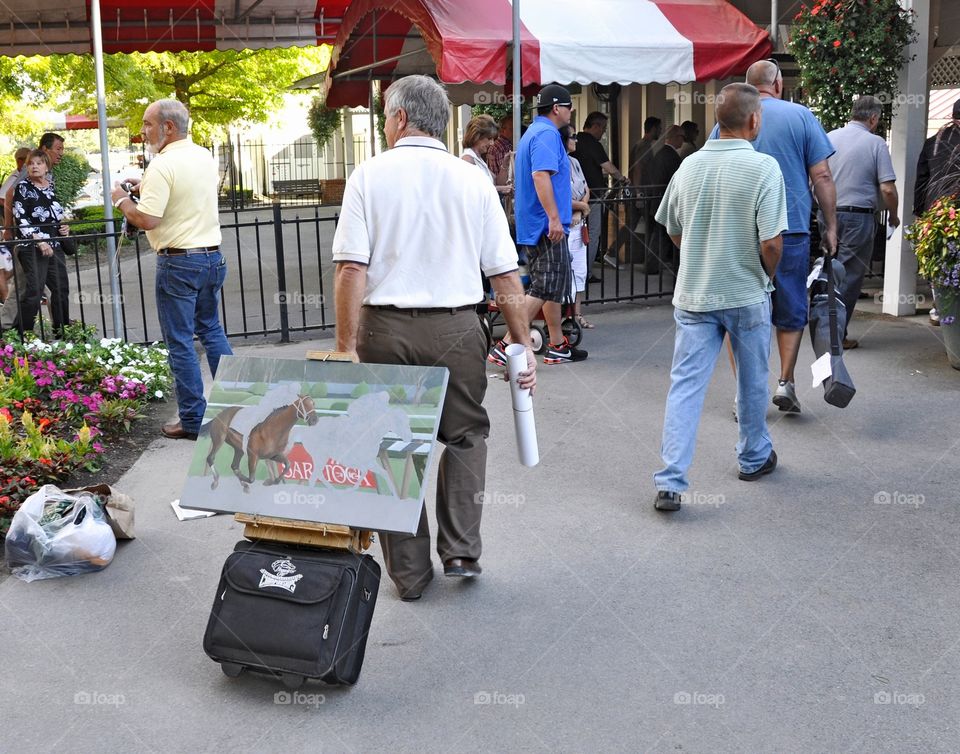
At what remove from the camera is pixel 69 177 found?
25.4m

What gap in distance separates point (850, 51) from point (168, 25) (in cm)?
801

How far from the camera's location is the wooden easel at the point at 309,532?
3.54m

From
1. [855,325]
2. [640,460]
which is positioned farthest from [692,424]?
[855,325]

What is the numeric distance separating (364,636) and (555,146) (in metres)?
4.80

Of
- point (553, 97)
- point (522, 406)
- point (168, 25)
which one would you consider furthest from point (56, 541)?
point (168, 25)

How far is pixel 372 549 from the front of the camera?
479 cm

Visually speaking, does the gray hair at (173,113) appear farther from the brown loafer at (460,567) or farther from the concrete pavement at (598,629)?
the brown loafer at (460,567)

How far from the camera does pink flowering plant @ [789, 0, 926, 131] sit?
28.8ft

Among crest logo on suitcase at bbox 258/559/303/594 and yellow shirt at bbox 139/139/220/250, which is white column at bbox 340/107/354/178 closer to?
yellow shirt at bbox 139/139/220/250

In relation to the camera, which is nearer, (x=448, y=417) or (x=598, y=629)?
(x=598, y=629)

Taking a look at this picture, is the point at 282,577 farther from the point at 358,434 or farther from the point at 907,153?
the point at 907,153

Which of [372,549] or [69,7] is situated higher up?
[69,7]

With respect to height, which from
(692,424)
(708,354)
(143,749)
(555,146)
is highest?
(555,146)

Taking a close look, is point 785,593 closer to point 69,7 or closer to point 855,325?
point 855,325
